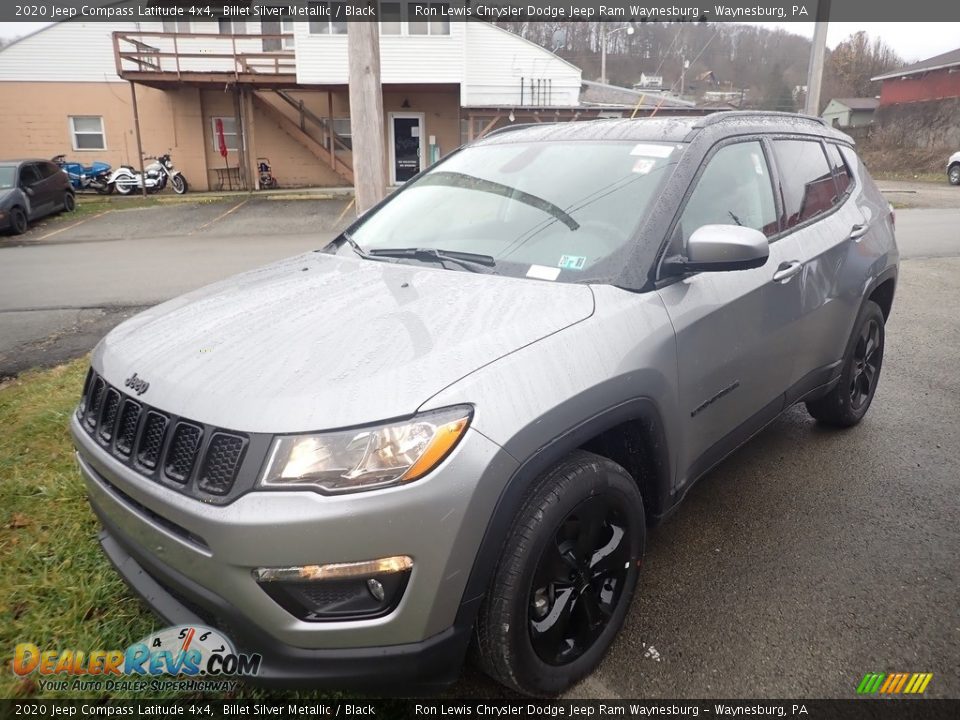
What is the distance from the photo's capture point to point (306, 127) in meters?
24.4

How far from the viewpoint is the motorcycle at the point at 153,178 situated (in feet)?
76.1

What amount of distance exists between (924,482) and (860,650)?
1.58 m

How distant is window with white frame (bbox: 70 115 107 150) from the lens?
24.5m

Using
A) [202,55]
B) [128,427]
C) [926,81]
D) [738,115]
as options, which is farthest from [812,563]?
[926,81]

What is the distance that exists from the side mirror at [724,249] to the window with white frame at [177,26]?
2720cm

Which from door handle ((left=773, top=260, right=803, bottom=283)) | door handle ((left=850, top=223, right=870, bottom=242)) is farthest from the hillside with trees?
door handle ((left=773, top=260, right=803, bottom=283))

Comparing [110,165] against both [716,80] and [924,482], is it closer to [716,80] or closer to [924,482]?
[716,80]

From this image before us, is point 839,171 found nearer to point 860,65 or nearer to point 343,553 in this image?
point 343,553

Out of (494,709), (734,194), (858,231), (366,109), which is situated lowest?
(494,709)

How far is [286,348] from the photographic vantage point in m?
2.01

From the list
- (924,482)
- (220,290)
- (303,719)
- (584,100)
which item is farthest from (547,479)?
(584,100)

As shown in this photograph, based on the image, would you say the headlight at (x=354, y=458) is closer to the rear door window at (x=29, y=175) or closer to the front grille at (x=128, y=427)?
the front grille at (x=128, y=427)

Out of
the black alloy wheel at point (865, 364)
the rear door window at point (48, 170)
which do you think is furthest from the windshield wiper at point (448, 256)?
the rear door window at point (48, 170)

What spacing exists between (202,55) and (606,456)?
955 inches
